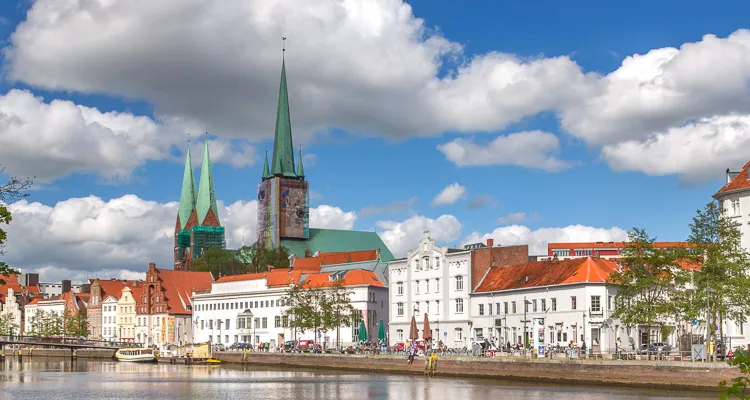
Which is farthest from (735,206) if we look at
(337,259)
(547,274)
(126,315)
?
(126,315)

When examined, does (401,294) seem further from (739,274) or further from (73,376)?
(739,274)

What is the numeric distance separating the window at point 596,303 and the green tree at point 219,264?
350 feet

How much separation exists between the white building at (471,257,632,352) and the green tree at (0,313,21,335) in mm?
119869

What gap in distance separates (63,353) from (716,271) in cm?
10972

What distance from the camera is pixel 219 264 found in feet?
614

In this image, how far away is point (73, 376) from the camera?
85.9 meters

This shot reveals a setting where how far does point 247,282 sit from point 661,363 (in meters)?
86.0

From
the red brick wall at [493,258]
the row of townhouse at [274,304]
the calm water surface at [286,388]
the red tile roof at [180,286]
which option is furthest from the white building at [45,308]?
the red brick wall at [493,258]

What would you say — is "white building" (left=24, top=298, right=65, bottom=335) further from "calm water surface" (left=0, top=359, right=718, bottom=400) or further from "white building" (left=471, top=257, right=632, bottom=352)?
"white building" (left=471, top=257, right=632, bottom=352)

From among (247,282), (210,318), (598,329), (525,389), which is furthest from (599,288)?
(210,318)

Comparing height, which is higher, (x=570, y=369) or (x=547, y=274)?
(x=547, y=274)

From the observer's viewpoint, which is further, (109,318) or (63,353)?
(109,318)

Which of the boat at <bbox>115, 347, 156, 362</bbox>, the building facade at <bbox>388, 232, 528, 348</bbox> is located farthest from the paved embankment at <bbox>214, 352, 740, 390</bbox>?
the boat at <bbox>115, 347, 156, 362</bbox>

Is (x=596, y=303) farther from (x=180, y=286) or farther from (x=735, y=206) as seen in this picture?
(x=180, y=286)
